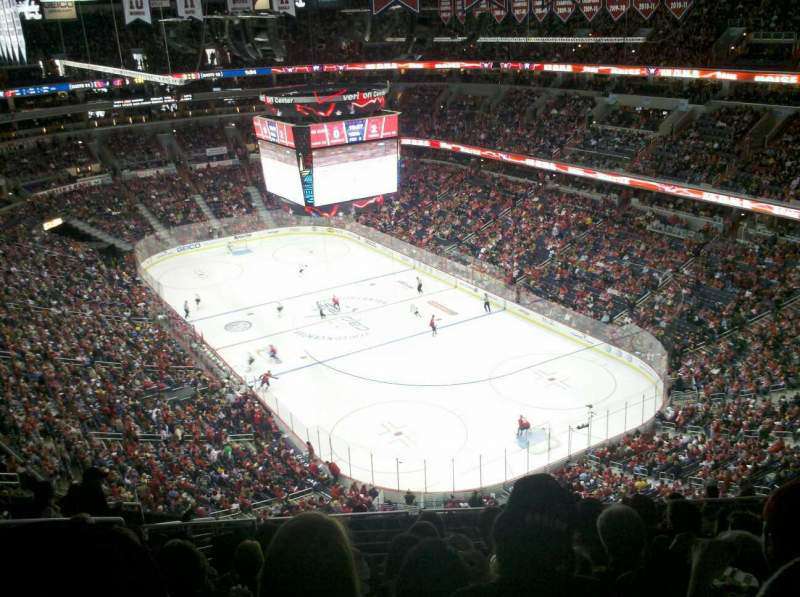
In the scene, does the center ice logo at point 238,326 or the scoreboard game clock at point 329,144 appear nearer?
the scoreboard game clock at point 329,144

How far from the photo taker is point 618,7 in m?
30.9

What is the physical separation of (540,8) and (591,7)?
2.38 meters

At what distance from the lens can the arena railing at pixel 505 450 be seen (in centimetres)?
2006

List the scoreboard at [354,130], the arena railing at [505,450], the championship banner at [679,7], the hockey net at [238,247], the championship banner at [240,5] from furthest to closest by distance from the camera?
the hockey net at [238,247] → the championship banner at [679,7] → the scoreboard at [354,130] → the championship banner at [240,5] → the arena railing at [505,450]

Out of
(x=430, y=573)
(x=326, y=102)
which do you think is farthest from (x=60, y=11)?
(x=430, y=573)

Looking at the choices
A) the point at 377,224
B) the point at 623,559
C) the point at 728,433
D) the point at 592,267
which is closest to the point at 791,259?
the point at 592,267

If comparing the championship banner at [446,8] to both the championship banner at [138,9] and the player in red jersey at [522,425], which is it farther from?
the player in red jersey at [522,425]

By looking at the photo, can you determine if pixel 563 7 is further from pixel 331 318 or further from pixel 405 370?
pixel 405 370

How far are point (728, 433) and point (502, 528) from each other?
60.1ft

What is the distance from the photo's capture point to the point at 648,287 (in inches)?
1156

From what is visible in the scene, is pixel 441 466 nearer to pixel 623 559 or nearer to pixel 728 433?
pixel 728 433

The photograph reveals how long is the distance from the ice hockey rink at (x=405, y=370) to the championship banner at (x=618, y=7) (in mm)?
13753

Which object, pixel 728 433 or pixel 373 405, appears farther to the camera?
pixel 373 405

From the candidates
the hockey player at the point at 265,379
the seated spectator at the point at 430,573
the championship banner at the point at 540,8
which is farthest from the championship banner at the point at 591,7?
the seated spectator at the point at 430,573
